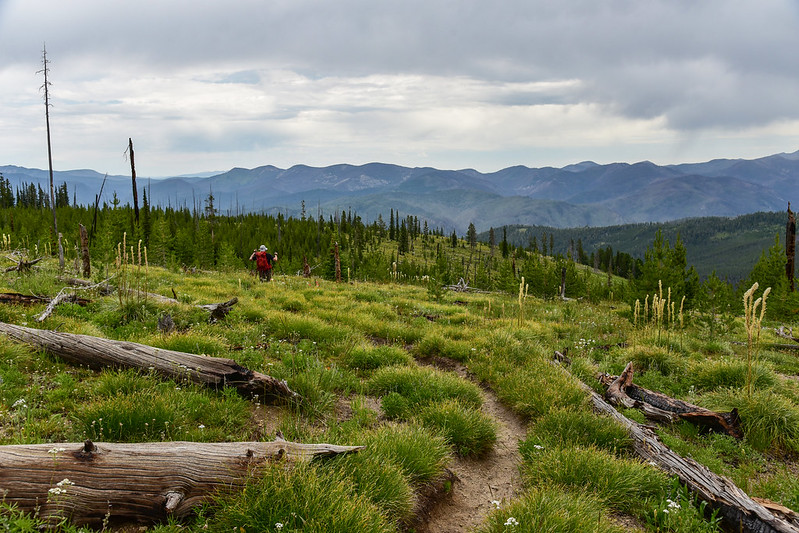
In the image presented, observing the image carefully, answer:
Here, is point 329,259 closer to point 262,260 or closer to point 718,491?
point 262,260

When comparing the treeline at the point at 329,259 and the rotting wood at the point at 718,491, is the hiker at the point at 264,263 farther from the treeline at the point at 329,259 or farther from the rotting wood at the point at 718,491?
the rotting wood at the point at 718,491

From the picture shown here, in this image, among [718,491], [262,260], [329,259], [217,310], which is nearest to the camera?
[718,491]

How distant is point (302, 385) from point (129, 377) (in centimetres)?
245

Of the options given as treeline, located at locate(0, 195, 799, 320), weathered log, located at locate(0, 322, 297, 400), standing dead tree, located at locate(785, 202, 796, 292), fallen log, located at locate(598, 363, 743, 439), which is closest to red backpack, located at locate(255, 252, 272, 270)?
treeline, located at locate(0, 195, 799, 320)

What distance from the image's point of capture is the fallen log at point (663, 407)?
705cm

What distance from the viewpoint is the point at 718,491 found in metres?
4.70

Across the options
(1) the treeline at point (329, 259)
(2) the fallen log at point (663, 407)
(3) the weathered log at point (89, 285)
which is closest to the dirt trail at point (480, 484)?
Answer: (2) the fallen log at point (663, 407)

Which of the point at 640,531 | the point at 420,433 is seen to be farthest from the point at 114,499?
the point at 640,531

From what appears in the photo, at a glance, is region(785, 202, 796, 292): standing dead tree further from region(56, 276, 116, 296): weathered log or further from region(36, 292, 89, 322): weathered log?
region(36, 292, 89, 322): weathered log

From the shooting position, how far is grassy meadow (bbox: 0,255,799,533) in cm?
397

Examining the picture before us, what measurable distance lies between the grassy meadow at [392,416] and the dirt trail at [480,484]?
0.17 meters

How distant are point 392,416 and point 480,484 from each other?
6.15 feet

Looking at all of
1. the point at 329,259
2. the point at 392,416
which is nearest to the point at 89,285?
the point at 392,416

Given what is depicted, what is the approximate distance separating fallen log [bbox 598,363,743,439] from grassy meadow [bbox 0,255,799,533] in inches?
7.3
